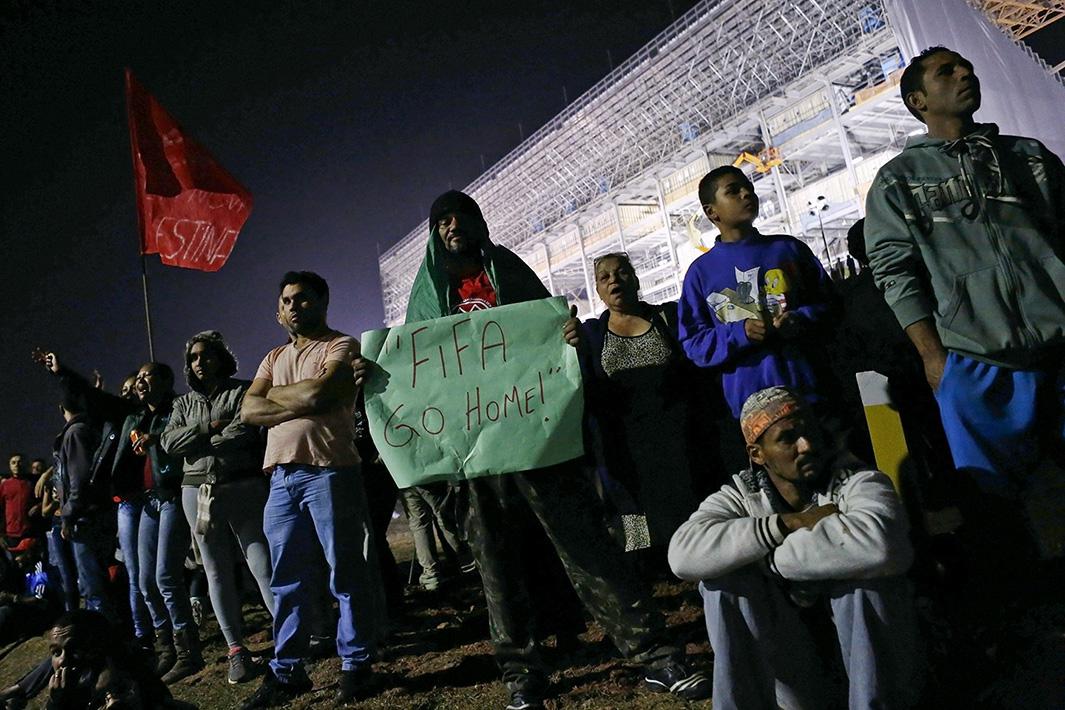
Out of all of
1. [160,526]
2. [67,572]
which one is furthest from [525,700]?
[67,572]

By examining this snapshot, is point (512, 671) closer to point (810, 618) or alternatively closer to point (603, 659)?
point (603, 659)

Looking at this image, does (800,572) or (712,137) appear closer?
(800,572)

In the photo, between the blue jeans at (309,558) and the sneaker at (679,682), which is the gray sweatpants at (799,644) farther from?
the blue jeans at (309,558)

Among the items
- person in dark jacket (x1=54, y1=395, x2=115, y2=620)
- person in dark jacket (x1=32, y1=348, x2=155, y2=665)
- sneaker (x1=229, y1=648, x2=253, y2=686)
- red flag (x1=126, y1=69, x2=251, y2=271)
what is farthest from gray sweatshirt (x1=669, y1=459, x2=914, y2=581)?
red flag (x1=126, y1=69, x2=251, y2=271)

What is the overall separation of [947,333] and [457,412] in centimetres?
182

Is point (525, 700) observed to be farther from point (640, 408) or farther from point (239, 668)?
point (239, 668)

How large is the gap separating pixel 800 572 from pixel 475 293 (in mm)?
1738

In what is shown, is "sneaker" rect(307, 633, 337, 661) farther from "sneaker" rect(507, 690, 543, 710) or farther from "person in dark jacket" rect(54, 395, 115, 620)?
"person in dark jacket" rect(54, 395, 115, 620)

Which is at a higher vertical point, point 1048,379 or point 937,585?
point 1048,379

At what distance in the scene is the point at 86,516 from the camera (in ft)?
→ 16.1

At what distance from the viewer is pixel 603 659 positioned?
117 inches

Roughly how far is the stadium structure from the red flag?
74.0 feet

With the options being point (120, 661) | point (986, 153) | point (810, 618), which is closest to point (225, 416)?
point (120, 661)

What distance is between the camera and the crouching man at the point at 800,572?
167 centimetres
